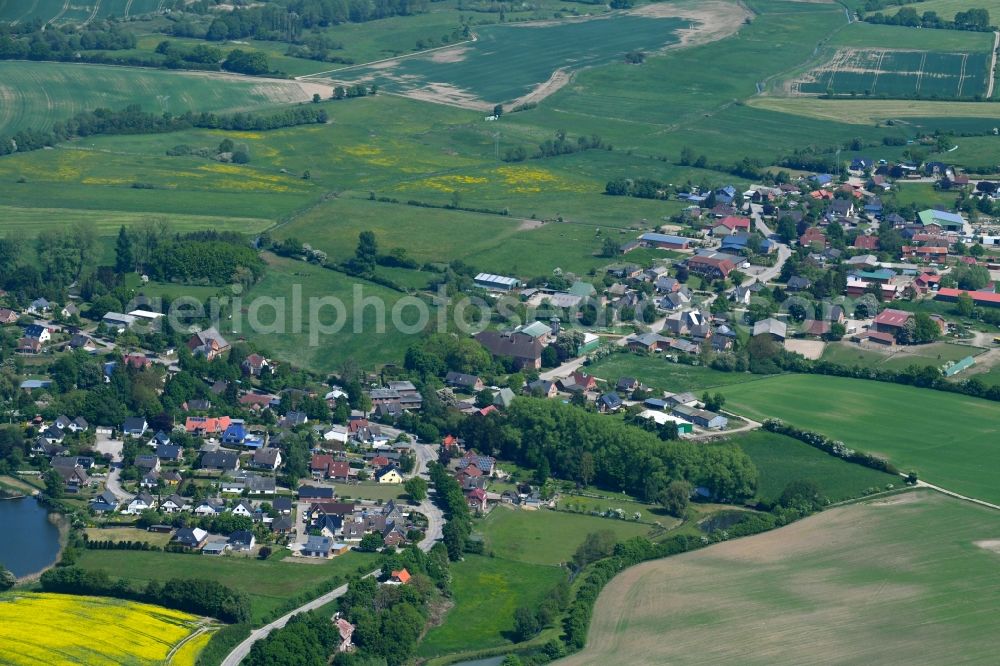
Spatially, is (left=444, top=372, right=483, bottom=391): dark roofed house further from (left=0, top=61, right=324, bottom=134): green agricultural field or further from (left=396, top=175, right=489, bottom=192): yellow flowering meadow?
(left=0, top=61, right=324, bottom=134): green agricultural field

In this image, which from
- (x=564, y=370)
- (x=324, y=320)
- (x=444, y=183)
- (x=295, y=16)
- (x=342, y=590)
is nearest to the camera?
(x=342, y=590)

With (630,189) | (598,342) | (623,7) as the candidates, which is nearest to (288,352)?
(598,342)

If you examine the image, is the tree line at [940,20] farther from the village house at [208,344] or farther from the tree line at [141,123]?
the village house at [208,344]

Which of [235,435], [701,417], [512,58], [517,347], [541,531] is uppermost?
[512,58]

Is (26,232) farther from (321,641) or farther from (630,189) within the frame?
(321,641)

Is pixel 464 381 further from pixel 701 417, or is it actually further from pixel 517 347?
pixel 701 417

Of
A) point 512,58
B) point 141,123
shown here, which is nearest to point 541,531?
point 141,123
